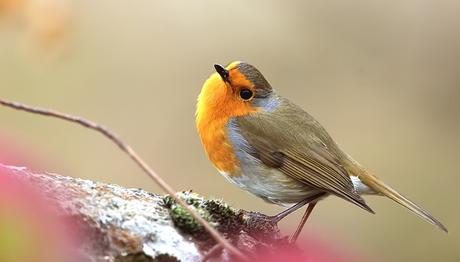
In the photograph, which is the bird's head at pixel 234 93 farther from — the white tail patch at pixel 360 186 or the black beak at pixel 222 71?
the white tail patch at pixel 360 186

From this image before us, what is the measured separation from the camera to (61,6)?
244 cm

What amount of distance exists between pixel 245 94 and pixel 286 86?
4.98 m

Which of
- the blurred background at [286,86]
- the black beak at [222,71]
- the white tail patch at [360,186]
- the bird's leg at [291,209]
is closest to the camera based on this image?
the bird's leg at [291,209]

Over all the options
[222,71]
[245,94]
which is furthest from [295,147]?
[222,71]

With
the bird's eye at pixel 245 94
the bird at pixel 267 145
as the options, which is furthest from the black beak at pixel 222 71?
the bird's eye at pixel 245 94

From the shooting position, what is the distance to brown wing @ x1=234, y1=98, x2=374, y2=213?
2.68m

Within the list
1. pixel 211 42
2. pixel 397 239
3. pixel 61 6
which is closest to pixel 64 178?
pixel 61 6

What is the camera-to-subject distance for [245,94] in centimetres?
284

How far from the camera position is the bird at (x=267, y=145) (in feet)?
8.73

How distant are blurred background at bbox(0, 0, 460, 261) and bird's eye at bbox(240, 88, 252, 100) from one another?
10.1 feet

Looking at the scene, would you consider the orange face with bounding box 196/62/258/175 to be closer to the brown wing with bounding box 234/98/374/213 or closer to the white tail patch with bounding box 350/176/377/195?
the brown wing with bounding box 234/98/374/213

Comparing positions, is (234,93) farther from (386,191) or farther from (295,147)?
(386,191)

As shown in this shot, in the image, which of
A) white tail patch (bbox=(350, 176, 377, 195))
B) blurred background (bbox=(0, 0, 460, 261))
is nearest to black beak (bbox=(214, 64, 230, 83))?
white tail patch (bbox=(350, 176, 377, 195))

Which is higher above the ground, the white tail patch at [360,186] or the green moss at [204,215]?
the white tail patch at [360,186]
